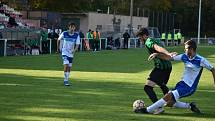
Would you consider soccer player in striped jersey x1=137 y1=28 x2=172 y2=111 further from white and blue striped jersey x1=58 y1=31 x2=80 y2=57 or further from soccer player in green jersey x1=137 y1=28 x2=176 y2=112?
white and blue striped jersey x1=58 y1=31 x2=80 y2=57

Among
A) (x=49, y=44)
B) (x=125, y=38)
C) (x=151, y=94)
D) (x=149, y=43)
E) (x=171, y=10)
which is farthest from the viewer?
(x=171, y=10)

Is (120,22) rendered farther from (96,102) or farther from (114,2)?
(96,102)

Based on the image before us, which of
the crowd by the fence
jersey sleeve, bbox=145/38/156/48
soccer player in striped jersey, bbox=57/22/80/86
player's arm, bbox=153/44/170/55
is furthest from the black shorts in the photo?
the crowd by the fence

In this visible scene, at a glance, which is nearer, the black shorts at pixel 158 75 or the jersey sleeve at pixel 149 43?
the jersey sleeve at pixel 149 43

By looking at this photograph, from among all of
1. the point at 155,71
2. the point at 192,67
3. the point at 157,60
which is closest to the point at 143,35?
the point at 157,60

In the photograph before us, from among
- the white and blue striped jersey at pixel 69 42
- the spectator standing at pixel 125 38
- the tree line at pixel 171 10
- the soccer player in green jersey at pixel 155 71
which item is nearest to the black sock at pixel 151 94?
the soccer player in green jersey at pixel 155 71

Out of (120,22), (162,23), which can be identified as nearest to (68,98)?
(120,22)

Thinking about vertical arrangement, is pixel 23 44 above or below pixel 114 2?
below

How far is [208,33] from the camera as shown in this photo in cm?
9975

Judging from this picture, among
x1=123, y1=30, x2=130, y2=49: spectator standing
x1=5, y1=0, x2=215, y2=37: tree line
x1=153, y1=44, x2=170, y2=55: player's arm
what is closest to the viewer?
x1=153, y1=44, x2=170, y2=55: player's arm

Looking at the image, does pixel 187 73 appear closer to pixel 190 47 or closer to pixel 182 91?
pixel 182 91

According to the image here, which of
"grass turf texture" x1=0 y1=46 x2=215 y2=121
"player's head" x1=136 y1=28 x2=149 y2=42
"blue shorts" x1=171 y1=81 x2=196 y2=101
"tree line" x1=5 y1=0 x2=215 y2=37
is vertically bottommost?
"grass turf texture" x1=0 y1=46 x2=215 y2=121

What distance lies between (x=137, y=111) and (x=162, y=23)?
72.9 meters

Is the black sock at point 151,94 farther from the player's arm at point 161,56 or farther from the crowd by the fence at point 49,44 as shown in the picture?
the crowd by the fence at point 49,44
